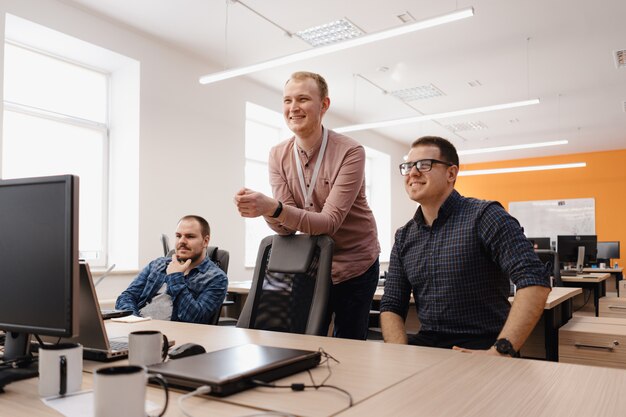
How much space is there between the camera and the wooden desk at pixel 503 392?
87 centimetres

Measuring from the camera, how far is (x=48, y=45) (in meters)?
4.87

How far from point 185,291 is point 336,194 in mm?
1074

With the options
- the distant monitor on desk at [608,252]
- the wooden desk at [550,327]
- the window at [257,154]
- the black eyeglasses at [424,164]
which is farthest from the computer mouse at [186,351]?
the distant monitor on desk at [608,252]

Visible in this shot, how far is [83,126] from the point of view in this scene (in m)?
5.31

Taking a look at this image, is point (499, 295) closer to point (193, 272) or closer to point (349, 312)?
point (349, 312)

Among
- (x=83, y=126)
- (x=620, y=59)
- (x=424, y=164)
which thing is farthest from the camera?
(x=620, y=59)

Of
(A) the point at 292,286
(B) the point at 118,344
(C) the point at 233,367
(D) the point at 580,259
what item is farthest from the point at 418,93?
(C) the point at 233,367

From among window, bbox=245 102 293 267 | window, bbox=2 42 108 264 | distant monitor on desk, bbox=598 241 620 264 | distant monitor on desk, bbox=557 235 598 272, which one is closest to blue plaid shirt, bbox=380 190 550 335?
window, bbox=2 42 108 264

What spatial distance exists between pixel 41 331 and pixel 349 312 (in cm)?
110

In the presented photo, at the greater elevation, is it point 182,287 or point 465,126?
point 465,126

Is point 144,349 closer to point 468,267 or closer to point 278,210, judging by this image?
point 278,210

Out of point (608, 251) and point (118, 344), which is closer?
point (118, 344)

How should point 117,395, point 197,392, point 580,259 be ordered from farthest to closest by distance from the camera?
1. point 580,259
2. point 197,392
3. point 117,395

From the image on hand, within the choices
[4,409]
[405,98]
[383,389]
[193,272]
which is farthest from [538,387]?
[405,98]
